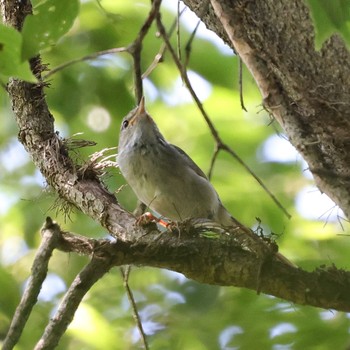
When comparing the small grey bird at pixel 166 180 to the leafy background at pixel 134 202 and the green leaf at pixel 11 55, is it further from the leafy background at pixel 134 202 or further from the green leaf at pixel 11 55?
the green leaf at pixel 11 55

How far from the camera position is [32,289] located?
1785 mm

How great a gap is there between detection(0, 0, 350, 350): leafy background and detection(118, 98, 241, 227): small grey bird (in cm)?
20

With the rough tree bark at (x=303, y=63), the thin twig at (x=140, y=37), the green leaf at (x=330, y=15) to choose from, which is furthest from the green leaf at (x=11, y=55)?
the rough tree bark at (x=303, y=63)

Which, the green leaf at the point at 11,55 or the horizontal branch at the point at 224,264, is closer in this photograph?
the green leaf at the point at 11,55

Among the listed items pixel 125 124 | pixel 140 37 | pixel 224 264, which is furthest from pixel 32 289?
pixel 125 124

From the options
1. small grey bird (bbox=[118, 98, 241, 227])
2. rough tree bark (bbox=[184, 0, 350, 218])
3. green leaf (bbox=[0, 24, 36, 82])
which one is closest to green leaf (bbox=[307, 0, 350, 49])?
green leaf (bbox=[0, 24, 36, 82])

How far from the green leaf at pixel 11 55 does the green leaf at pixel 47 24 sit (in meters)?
0.02

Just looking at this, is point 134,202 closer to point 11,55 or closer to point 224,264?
point 224,264

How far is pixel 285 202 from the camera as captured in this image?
14.5 feet

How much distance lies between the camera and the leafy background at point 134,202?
8.35 feet

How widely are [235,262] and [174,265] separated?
22 cm

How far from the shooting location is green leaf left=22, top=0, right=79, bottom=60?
1562 millimetres

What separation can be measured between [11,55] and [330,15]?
0.72 meters

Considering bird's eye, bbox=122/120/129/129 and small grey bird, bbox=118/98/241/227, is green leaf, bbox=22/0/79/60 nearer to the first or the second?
small grey bird, bbox=118/98/241/227
